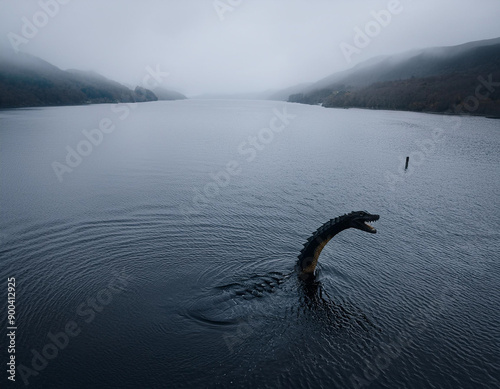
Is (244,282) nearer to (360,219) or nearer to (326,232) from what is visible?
(326,232)

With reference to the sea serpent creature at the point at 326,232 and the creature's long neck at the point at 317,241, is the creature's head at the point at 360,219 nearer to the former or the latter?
the sea serpent creature at the point at 326,232

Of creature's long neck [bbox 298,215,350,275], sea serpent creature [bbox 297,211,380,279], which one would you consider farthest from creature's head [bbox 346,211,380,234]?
creature's long neck [bbox 298,215,350,275]

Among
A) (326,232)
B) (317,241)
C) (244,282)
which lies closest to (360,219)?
(326,232)

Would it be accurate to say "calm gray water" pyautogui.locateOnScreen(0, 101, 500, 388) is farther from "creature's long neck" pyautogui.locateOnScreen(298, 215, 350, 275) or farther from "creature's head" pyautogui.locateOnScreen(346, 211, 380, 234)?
"creature's head" pyautogui.locateOnScreen(346, 211, 380, 234)

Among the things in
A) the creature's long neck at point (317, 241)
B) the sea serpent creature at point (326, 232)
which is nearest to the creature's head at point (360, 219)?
the sea serpent creature at point (326, 232)

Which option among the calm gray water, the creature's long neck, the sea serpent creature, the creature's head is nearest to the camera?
the calm gray water

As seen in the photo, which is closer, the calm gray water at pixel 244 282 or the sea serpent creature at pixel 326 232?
the calm gray water at pixel 244 282
